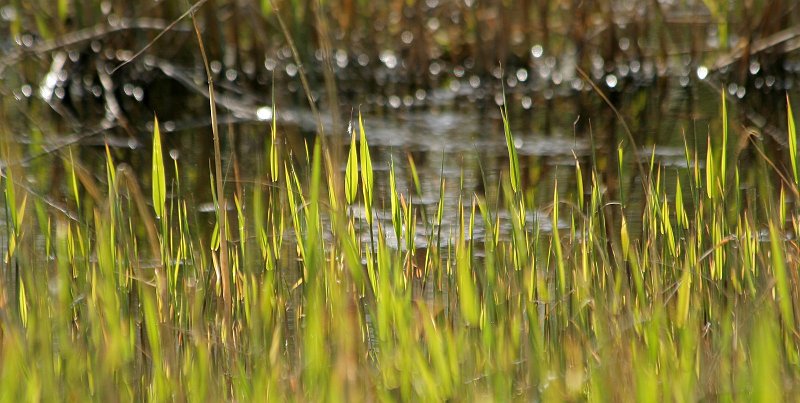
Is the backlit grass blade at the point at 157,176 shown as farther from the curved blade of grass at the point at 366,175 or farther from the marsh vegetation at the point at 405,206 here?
the curved blade of grass at the point at 366,175

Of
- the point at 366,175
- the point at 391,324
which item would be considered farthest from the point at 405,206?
the point at 391,324

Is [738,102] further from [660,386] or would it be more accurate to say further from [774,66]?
[660,386]

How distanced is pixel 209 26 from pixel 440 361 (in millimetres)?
3319

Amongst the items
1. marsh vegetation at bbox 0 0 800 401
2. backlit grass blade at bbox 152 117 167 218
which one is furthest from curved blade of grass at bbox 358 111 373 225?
backlit grass blade at bbox 152 117 167 218

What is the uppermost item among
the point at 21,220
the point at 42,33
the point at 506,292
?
the point at 42,33

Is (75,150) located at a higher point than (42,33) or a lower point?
lower

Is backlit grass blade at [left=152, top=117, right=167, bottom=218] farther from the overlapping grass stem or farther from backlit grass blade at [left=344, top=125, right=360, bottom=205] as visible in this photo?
backlit grass blade at [left=344, top=125, right=360, bottom=205]

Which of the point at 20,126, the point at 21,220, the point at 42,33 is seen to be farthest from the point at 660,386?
the point at 42,33

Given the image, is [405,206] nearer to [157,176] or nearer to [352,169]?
[352,169]

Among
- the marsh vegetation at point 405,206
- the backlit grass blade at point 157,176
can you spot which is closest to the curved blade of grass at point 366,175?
the marsh vegetation at point 405,206

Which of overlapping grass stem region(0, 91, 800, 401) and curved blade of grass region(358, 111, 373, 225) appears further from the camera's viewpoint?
curved blade of grass region(358, 111, 373, 225)

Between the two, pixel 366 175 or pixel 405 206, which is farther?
pixel 405 206

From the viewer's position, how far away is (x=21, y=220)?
135cm

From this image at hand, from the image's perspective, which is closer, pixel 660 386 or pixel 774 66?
pixel 660 386
